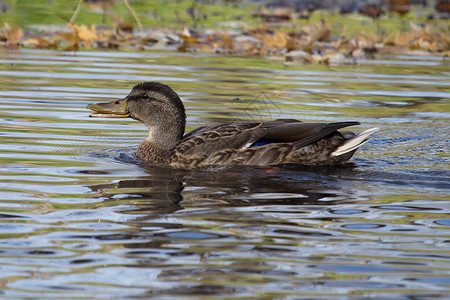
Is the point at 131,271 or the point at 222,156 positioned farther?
the point at 222,156

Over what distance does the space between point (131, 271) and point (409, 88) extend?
8885mm

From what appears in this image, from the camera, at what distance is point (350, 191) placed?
7.04m

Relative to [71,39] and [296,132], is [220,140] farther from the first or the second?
[71,39]

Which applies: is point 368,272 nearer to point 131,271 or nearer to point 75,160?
point 131,271

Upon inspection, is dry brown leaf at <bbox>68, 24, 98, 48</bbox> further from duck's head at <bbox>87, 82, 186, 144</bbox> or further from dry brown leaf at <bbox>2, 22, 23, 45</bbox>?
duck's head at <bbox>87, 82, 186, 144</bbox>

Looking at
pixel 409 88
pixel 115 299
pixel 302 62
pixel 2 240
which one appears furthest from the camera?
pixel 302 62

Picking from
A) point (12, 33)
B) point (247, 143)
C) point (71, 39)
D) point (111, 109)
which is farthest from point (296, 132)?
point (12, 33)

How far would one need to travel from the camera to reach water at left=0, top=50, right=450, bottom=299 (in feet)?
15.5

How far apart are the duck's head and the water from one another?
394mm

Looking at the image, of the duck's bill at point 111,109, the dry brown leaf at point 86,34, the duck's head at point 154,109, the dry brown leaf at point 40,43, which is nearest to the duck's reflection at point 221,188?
the duck's head at point 154,109

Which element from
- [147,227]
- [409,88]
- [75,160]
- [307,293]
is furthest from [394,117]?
[307,293]

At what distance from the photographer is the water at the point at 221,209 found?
4734 millimetres

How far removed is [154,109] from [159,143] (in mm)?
Answer: 410

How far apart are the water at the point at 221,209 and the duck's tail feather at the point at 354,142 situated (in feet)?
0.69
